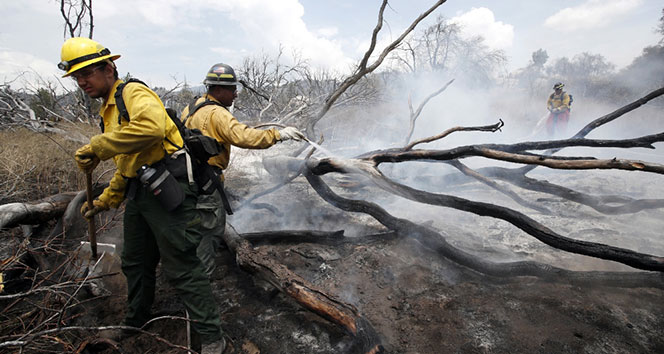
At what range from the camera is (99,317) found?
239 centimetres

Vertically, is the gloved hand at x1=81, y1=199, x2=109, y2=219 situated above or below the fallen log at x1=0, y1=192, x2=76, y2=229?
above

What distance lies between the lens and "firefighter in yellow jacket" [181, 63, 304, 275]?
226 centimetres

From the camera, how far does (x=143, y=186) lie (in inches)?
76.1

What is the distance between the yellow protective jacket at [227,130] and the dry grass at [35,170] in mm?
2396

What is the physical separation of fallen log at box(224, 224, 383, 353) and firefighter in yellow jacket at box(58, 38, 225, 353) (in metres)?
0.49

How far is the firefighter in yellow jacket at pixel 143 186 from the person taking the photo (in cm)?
174

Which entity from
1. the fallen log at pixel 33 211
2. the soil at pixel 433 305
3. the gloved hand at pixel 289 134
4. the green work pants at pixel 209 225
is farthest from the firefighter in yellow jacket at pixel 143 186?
the fallen log at pixel 33 211

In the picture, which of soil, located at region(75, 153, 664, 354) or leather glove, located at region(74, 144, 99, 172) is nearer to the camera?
leather glove, located at region(74, 144, 99, 172)

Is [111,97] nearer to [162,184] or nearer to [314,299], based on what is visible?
A: [162,184]

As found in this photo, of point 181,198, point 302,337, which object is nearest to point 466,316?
point 302,337

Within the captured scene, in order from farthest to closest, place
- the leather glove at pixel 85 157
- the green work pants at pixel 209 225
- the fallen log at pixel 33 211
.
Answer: the fallen log at pixel 33 211 < the green work pants at pixel 209 225 < the leather glove at pixel 85 157

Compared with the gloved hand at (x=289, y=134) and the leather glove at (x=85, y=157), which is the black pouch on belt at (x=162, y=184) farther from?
the gloved hand at (x=289, y=134)

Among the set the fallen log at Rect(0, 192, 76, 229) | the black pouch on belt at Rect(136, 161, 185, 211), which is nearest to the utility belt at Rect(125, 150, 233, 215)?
the black pouch on belt at Rect(136, 161, 185, 211)

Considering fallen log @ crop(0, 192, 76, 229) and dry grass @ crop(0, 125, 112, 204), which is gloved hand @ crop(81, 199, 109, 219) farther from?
dry grass @ crop(0, 125, 112, 204)
